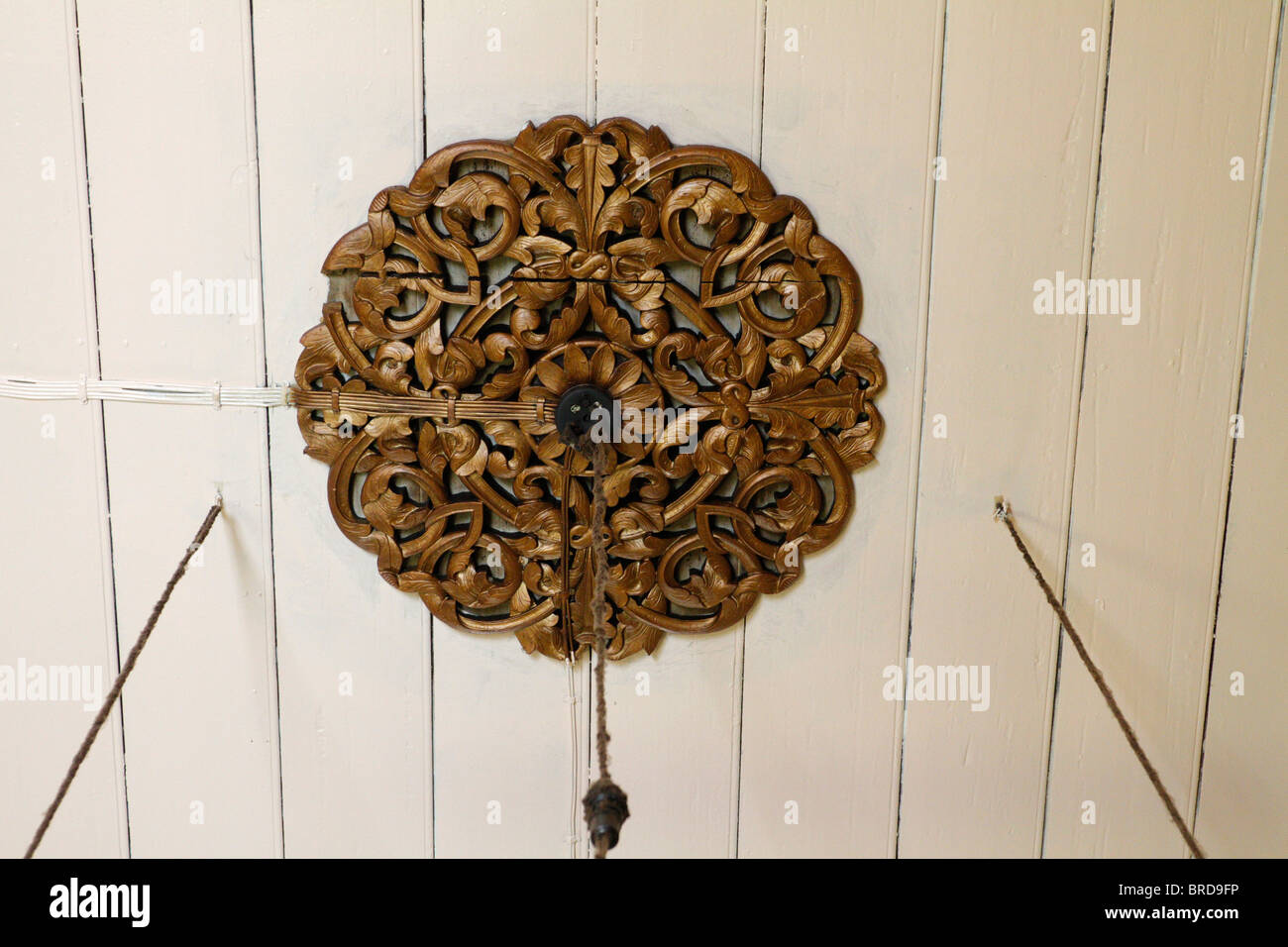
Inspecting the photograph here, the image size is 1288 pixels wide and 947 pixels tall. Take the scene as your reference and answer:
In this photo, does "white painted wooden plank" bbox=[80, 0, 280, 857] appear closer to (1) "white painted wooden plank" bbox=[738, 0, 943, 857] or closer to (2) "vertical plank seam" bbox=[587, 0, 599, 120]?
(2) "vertical plank seam" bbox=[587, 0, 599, 120]

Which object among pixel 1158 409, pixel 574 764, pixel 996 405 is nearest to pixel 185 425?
pixel 574 764

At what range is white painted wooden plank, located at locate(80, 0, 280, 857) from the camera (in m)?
0.77

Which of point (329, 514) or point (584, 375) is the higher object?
point (584, 375)

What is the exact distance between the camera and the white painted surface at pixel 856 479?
2.52ft

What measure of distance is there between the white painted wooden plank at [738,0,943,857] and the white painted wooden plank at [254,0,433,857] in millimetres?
314

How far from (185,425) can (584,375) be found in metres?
0.36

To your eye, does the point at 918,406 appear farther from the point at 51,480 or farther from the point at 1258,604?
the point at 51,480

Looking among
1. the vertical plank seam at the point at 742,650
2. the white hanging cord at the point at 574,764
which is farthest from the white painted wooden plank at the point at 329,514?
the vertical plank seam at the point at 742,650

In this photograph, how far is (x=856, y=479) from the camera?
0.82m

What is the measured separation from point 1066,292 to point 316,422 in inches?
26.0

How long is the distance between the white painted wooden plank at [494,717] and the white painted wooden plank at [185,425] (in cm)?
16

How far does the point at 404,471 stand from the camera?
808 millimetres
